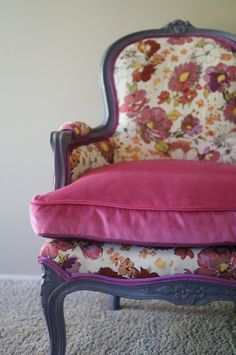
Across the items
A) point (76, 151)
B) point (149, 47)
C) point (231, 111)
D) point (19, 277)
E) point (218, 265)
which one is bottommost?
point (19, 277)

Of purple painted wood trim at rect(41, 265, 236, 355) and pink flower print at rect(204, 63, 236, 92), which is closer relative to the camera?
purple painted wood trim at rect(41, 265, 236, 355)

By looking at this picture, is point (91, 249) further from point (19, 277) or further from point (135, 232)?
point (19, 277)

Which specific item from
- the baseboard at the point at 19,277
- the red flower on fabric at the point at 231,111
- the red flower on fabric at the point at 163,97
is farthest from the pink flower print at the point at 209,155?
the baseboard at the point at 19,277

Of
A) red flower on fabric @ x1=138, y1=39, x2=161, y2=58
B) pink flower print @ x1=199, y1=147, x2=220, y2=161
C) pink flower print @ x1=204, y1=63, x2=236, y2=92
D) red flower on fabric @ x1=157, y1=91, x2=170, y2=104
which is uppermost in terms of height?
red flower on fabric @ x1=138, y1=39, x2=161, y2=58

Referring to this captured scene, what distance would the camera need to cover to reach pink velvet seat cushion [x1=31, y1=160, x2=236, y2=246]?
65 cm

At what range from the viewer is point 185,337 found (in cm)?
99

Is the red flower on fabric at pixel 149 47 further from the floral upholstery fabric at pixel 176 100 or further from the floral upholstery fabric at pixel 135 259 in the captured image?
the floral upholstery fabric at pixel 135 259

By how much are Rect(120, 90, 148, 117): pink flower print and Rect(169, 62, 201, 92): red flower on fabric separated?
0.11 metres

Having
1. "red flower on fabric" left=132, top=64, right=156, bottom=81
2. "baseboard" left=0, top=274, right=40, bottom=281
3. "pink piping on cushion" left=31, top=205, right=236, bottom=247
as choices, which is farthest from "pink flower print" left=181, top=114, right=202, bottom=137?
"baseboard" left=0, top=274, right=40, bottom=281

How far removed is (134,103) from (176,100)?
15 cm

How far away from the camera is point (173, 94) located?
4.08 feet

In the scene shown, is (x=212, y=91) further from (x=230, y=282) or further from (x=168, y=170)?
(x=230, y=282)

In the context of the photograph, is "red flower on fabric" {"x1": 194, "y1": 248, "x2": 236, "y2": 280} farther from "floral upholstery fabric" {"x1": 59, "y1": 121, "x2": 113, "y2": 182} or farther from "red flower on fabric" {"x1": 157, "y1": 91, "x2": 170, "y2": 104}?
"red flower on fabric" {"x1": 157, "y1": 91, "x2": 170, "y2": 104}

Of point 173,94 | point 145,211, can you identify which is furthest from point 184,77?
point 145,211
